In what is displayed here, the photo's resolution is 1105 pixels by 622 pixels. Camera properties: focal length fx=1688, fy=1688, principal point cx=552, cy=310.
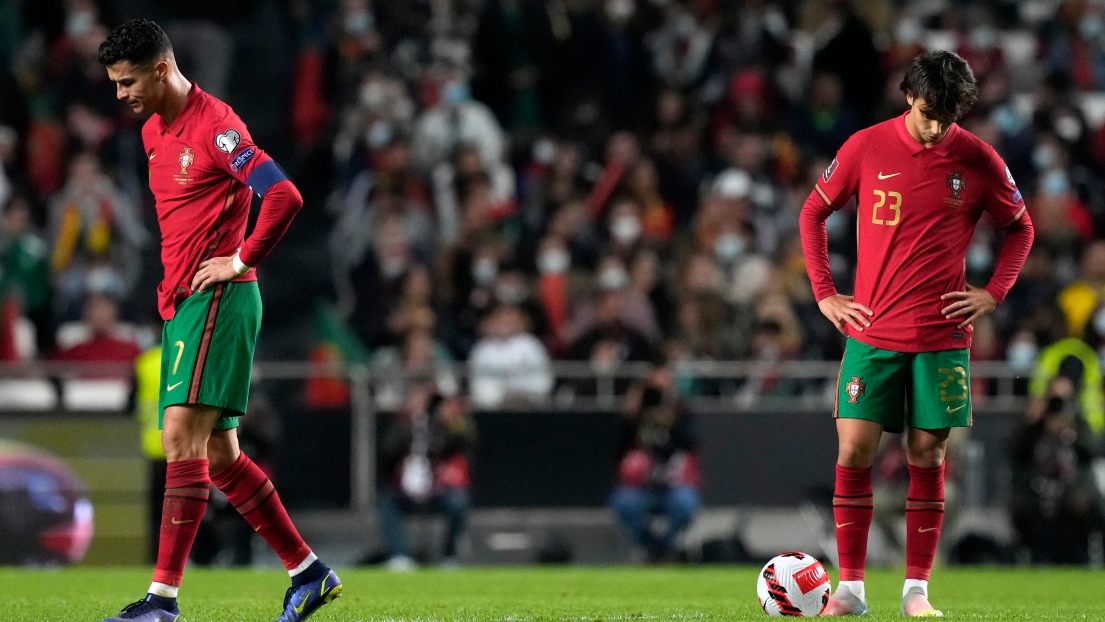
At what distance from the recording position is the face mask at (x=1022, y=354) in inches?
555

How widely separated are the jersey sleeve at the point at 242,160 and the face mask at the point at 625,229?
925 centimetres

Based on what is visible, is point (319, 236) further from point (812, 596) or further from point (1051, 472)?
point (812, 596)

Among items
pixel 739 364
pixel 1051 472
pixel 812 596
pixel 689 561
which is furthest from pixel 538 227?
pixel 812 596

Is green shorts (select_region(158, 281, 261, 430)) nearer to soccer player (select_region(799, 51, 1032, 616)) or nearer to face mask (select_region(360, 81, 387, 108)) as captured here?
soccer player (select_region(799, 51, 1032, 616))

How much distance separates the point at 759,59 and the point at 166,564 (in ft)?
42.1

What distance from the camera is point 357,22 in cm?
1738

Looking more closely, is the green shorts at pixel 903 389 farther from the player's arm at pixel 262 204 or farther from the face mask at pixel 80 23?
the face mask at pixel 80 23

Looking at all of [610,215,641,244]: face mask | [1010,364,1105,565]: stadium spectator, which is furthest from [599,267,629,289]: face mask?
[1010,364,1105,565]: stadium spectator

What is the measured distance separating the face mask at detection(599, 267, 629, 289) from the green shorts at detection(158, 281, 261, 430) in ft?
28.0

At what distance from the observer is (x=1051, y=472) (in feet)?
41.4

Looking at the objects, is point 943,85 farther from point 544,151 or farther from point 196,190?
point 544,151

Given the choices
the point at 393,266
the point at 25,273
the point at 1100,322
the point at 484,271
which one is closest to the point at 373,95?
the point at 393,266

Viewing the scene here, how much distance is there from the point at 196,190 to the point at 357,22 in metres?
11.4

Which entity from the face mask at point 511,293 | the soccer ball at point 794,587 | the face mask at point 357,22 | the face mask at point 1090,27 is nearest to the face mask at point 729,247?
the face mask at point 511,293
